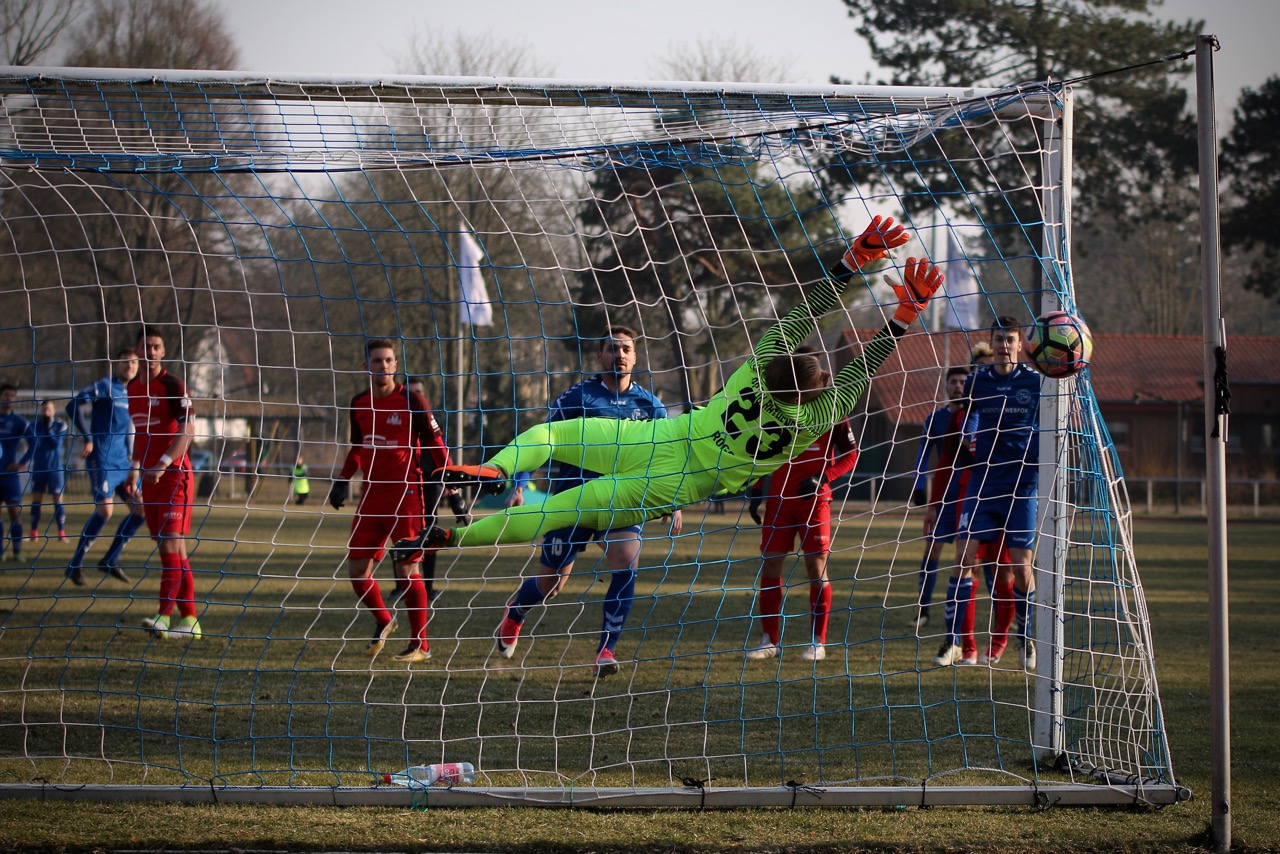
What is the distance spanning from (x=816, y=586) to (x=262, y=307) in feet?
70.1

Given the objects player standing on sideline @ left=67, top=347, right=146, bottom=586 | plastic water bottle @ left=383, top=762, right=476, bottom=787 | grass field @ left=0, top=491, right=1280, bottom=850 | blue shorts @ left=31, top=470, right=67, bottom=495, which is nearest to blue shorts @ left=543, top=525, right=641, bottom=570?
grass field @ left=0, top=491, right=1280, bottom=850

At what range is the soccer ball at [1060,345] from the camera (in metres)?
4.02

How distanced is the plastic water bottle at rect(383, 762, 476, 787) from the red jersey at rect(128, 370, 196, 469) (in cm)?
366

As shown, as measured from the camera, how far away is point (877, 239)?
4473 millimetres

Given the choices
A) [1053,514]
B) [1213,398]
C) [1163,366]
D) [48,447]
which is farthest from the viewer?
[1163,366]

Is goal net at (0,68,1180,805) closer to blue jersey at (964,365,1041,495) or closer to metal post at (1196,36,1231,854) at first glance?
metal post at (1196,36,1231,854)

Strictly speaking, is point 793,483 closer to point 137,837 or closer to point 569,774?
point 569,774

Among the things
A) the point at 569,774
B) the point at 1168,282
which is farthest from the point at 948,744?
the point at 1168,282

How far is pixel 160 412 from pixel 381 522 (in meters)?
1.96

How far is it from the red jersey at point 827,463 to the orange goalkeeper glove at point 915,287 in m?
1.95

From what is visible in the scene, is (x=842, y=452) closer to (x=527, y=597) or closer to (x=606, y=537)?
(x=606, y=537)

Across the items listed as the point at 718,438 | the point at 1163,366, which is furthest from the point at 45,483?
the point at 1163,366

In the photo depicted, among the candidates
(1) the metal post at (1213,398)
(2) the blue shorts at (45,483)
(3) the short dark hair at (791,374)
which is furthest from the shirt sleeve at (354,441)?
(1) the metal post at (1213,398)

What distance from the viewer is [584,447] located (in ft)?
16.5
